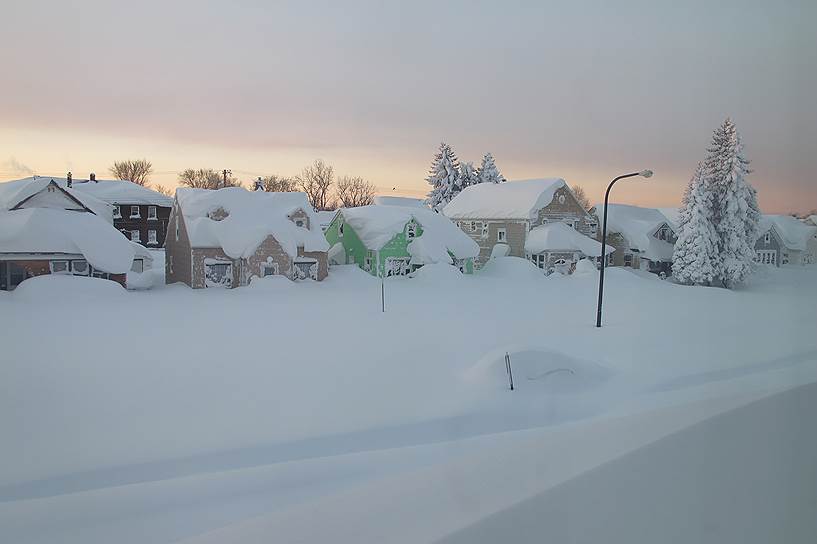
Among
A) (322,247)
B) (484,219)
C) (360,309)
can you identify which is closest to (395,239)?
(322,247)

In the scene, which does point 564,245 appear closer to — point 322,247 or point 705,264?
point 705,264

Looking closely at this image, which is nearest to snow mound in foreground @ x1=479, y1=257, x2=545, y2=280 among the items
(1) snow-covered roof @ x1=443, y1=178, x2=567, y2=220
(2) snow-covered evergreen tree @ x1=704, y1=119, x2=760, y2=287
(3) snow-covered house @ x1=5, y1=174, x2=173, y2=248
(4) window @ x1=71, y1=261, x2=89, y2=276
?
(1) snow-covered roof @ x1=443, y1=178, x2=567, y2=220

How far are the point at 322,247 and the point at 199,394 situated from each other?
15273mm

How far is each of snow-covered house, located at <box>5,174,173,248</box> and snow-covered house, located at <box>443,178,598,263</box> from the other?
17.2 meters

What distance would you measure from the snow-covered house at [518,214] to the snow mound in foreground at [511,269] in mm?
1426

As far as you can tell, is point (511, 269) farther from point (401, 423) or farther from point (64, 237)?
point (401, 423)

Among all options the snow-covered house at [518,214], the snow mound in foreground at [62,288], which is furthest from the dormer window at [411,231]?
the snow mound in foreground at [62,288]

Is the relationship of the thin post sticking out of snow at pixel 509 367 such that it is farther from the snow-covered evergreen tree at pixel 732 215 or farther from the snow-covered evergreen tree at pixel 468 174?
the snow-covered evergreen tree at pixel 468 174

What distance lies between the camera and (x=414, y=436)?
6488 millimetres

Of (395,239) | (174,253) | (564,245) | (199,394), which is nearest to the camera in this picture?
(199,394)

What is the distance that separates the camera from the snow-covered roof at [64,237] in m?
17.8

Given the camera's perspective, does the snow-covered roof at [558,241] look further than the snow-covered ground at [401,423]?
Yes

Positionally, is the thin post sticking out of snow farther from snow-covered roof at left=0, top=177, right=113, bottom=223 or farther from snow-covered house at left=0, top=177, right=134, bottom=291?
snow-covered roof at left=0, top=177, right=113, bottom=223

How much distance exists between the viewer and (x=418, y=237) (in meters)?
25.3
